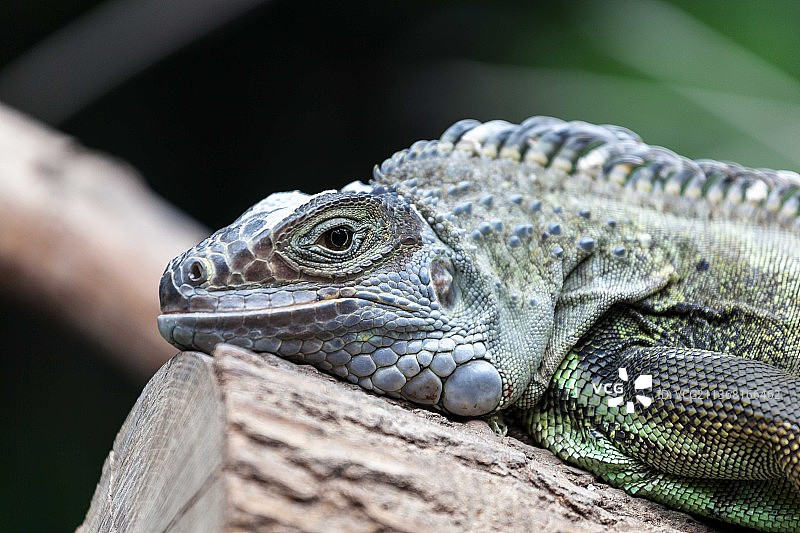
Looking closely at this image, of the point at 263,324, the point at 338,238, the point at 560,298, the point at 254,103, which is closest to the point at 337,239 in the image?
the point at 338,238

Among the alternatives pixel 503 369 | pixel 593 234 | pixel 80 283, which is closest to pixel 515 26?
pixel 80 283

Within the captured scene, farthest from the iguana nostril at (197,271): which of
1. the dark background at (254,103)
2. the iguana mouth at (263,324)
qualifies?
the dark background at (254,103)

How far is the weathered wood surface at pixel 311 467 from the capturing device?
208 centimetres

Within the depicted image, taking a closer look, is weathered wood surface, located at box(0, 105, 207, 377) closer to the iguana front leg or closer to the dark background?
the dark background

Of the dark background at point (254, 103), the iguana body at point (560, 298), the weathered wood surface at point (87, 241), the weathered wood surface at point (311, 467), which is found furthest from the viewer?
the dark background at point (254, 103)

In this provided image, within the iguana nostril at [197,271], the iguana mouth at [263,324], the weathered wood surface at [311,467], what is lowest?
the weathered wood surface at [311,467]

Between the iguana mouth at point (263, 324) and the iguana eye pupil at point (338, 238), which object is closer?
the iguana mouth at point (263, 324)

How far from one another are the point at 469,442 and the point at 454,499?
1.07 feet

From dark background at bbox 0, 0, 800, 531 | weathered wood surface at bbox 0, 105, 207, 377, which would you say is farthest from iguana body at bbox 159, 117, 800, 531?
dark background at bbox 0, 0, 800, 531

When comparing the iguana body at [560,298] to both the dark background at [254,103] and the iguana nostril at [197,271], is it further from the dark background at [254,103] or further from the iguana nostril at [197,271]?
the dark background at [254,103]

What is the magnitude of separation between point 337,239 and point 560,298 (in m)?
1.04

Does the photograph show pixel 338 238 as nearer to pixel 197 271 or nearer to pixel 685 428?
pixel 197 271

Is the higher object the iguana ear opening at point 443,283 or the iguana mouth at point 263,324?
the iguana ear opening at point 443,283

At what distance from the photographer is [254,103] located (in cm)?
1113
